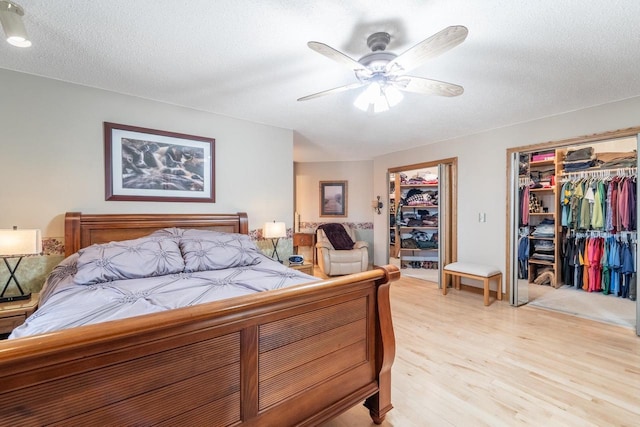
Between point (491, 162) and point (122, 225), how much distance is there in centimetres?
439

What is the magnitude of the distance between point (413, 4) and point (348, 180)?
4749 millimetres

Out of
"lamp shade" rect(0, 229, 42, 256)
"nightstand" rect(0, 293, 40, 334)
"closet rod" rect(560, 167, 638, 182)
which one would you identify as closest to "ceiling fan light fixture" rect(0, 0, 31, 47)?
"lamp shade" rect(0, 229, 42, 256)

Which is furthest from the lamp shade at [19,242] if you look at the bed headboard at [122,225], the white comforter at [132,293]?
the bed headboard at [122,225]

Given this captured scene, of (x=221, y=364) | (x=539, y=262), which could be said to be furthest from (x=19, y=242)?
(x=539, y=262)

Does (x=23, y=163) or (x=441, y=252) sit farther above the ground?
(x=23, y=163)

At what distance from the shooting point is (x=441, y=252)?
4.39 m

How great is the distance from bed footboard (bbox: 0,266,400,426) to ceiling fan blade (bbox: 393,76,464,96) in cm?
123

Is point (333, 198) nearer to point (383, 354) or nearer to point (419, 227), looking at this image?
point (419, 227)

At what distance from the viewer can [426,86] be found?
194 centimetres

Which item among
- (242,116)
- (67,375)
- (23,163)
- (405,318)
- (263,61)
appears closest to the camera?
(67,375)

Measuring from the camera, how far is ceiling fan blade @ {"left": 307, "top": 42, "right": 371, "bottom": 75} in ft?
4.93

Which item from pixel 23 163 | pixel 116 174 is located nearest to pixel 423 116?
pixel 116 174

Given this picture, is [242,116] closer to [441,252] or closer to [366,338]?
[366,338]

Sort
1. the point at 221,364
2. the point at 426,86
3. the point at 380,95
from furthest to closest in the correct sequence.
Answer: the point at 380,95
the point at 426,86
the point at 221,364
